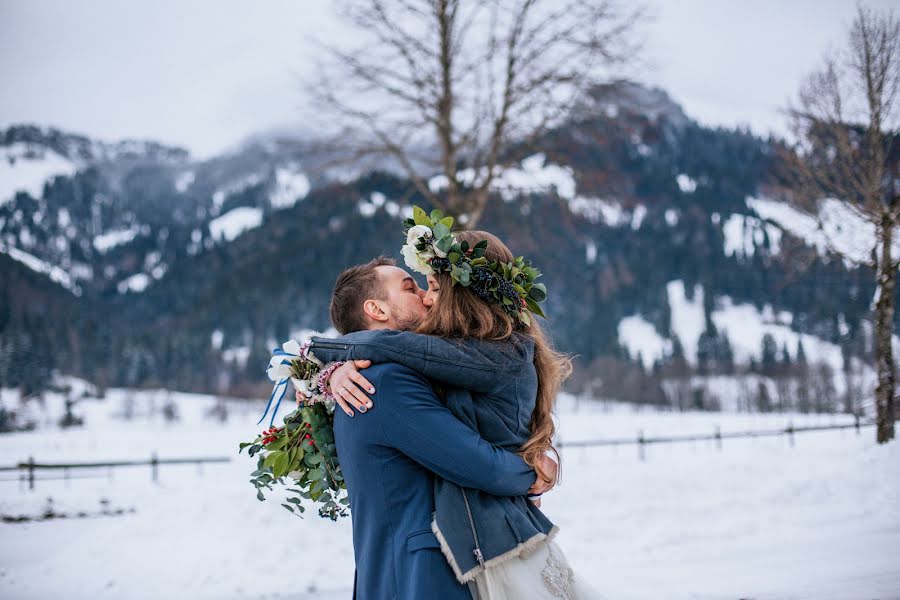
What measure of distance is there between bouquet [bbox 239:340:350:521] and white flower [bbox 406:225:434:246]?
551mm

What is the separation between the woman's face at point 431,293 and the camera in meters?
2.44

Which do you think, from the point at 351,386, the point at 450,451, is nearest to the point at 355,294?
the point at 351,386

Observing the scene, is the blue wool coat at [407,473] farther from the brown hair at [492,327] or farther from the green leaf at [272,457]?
the green leaf at [272,457]

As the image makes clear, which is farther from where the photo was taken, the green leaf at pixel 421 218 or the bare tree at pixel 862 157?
the bare tree at pixel 862 157

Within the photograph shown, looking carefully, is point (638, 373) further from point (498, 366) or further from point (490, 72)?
point (498, 366)

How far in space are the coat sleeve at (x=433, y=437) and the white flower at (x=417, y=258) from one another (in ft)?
1.68

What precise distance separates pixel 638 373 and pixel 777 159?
10348cm

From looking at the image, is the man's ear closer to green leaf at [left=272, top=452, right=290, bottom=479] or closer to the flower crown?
the flower crown

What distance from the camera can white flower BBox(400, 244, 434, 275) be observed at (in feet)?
7.98

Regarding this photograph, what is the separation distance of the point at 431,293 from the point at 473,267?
239 mm

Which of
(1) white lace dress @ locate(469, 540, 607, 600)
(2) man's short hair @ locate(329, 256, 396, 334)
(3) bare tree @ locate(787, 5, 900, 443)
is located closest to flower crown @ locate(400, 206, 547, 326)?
(2) man's short hair @ locate(329, 256, 396, 334)

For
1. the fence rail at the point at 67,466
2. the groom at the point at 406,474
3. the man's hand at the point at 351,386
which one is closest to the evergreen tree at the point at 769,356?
the fence rail at the point at 67,466

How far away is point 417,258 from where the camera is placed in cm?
246

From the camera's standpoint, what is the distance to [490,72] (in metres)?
11.3
